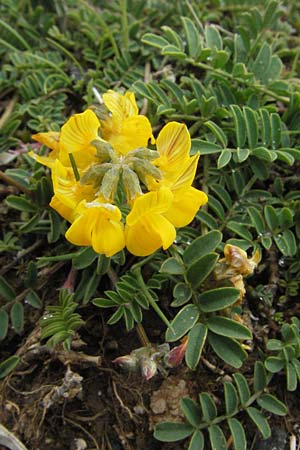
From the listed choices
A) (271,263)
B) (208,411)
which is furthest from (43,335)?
(271,263)

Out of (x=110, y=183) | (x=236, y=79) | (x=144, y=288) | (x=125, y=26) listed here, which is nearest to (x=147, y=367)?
(x=144, y=288)

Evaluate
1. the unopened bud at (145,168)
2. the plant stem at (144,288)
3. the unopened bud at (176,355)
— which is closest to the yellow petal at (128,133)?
the unopened bud at (145,168)

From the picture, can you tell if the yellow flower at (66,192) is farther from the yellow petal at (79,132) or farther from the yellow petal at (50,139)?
the yellow petal at (50,139)

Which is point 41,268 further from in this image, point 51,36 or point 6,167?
point 51,36

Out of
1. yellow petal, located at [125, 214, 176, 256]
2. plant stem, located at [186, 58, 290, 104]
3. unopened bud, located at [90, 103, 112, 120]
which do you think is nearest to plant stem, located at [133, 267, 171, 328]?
yellow petal, located at [125, 214, 176, 256]

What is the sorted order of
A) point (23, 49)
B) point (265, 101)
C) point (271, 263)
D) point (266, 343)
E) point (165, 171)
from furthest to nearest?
point (23, 49) < point (265, 101) < point (271, 263) < point (266, 343) < point (165, 171)

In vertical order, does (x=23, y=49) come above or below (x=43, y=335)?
above
